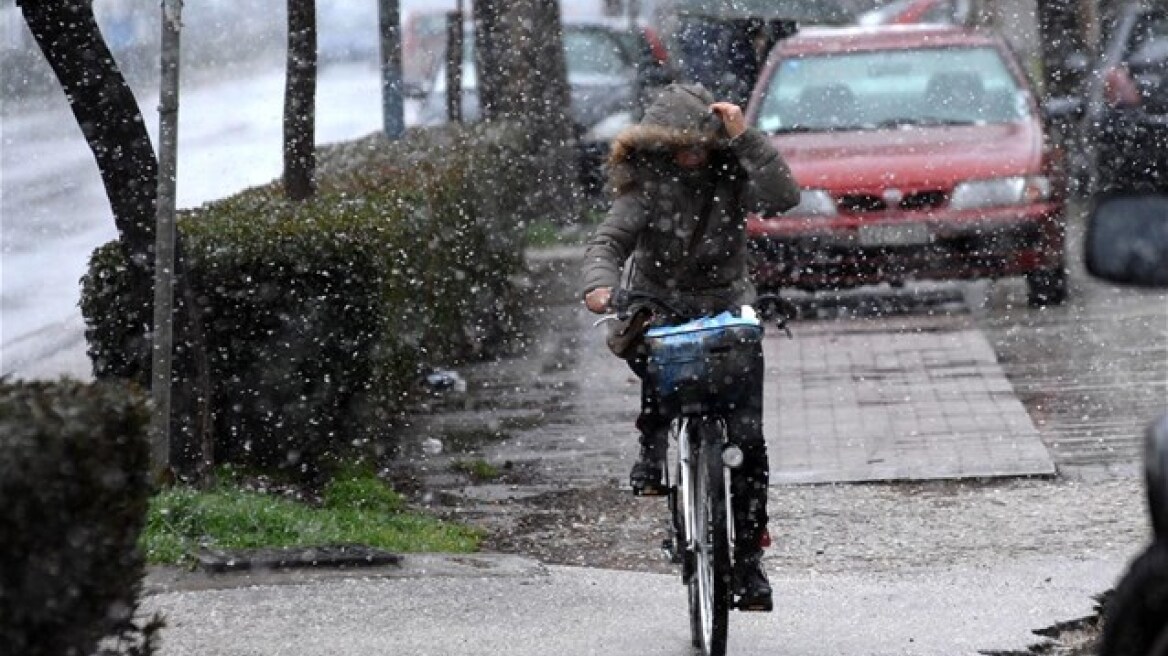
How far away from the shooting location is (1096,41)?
27469 mm

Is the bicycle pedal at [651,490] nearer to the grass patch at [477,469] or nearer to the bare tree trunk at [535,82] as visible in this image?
the grass patch at [477,469]

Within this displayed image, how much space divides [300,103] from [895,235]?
4223 mm

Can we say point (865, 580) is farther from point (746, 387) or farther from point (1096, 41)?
point (1096, 41)

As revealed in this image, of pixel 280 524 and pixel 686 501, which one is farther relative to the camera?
pixel 280 524

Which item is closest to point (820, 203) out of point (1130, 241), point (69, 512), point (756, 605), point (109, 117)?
point (109, 117)

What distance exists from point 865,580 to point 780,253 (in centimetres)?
685

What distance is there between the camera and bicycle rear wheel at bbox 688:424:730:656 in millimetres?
6997

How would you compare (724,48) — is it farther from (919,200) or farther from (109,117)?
(109,117)

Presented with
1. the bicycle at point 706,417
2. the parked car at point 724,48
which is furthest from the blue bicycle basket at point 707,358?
the parked car at point 724,48

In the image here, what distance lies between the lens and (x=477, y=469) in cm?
1103

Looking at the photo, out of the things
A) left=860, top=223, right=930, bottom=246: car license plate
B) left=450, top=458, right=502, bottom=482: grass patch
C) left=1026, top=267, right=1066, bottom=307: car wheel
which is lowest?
left=1026, top=267, right=1066, bottom=307: car wheel

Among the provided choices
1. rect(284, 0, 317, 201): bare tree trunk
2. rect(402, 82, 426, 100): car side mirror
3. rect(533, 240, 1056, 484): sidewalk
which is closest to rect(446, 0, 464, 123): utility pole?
rect(402, 82, 426, 100): car side mirror

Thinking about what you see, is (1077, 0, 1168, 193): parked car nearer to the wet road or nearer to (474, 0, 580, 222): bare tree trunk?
(474, 0, 580, 222): bare tree trunk

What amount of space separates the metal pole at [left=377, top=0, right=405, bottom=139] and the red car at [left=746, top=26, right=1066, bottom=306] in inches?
141
